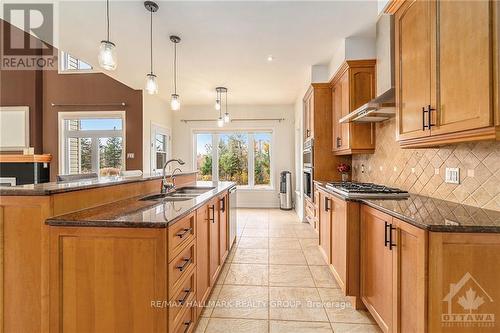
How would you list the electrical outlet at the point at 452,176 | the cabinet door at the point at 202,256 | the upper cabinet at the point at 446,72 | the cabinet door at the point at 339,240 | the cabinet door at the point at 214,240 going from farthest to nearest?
the cabinet door at the point at 214,240 → the cabinet door at the point at 339,240 → the cabinet door at the point at 202,256 → the electrical outlet at the point at 452,176 → the upper cabinet at the point at 446,72

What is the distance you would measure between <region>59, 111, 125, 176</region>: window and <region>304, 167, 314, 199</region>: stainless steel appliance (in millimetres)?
→ 3903

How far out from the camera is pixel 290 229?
484cm

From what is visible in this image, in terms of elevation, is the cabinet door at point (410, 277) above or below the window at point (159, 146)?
below

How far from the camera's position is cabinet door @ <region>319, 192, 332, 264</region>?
285cm

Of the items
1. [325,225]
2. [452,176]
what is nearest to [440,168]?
[452,176]

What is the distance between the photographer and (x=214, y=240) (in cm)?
256

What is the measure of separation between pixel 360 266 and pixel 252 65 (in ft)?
10.9

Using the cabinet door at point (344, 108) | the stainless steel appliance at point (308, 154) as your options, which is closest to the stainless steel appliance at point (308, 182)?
the stainless steel appliance at point (308, 154)

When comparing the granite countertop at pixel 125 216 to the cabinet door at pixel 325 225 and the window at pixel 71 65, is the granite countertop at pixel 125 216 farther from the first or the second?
the window at pixel 71 65

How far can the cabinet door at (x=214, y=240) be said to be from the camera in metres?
2.41

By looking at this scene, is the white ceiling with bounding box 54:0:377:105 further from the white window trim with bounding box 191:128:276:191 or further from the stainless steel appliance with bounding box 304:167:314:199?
the white window trim with bounding box 191:128:276:191

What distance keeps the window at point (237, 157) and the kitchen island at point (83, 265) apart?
5676 mm

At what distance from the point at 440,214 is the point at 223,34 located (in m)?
2.88

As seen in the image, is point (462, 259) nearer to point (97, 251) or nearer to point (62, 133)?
point (97, 251)
